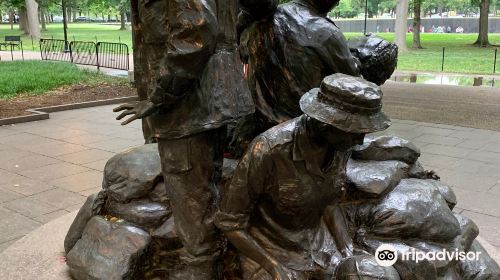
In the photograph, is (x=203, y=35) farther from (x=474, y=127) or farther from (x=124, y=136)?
(x=474, y=127)

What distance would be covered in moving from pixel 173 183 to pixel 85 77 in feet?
41.1

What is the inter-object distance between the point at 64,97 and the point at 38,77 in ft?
6.90

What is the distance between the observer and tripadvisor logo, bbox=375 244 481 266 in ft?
9.23

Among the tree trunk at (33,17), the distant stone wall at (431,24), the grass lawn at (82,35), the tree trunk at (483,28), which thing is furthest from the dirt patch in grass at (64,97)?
the distant stone wall at (431,24)

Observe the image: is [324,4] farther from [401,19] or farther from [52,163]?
[401,19]

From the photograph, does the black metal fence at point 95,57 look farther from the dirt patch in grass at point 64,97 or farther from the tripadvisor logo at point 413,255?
the tripadvisor logo at point 413,255

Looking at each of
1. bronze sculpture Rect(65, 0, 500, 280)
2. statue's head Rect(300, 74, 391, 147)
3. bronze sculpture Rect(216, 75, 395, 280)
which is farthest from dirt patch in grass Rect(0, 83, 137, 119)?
statue's head Rect(300, 74, 391, 147)

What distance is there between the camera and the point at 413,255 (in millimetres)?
2938

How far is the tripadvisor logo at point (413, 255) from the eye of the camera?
281 cm

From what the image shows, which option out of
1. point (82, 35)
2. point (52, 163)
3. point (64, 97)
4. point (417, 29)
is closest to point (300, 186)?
point (52, 163)

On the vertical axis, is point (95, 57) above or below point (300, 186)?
below

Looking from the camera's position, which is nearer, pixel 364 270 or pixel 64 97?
pixel 364 270

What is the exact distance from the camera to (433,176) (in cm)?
386

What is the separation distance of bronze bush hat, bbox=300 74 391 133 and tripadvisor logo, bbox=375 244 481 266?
806 mm
